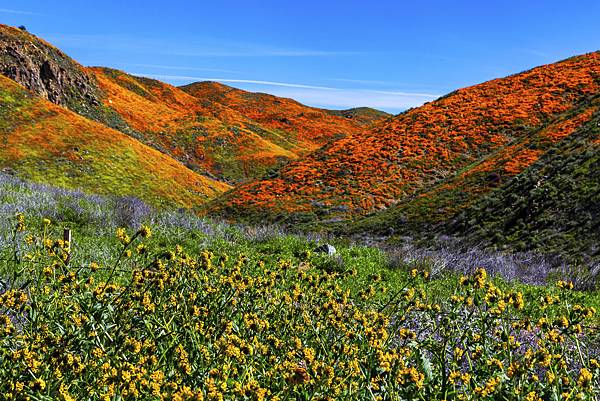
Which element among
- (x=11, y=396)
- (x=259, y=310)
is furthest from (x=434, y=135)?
(x=11, y=396)

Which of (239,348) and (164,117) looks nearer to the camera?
(239,348)

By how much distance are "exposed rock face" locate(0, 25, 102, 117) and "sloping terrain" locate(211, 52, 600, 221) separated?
1188 inches

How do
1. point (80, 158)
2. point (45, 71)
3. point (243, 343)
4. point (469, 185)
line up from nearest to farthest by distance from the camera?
A: point (243, 343) → point (469, 185) → point (80, 158) → point (45, 71)

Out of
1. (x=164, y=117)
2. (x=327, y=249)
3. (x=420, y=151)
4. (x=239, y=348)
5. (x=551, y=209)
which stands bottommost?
(x=327, y=249)

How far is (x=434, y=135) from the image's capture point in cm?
3438

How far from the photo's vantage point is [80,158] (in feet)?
119

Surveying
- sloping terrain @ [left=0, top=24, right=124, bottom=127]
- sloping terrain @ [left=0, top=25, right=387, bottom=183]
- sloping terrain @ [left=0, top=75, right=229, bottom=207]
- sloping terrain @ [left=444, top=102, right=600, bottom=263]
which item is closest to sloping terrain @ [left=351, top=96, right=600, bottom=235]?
sloping terrain @ [left=444, top=102, right=600, bottom=263]

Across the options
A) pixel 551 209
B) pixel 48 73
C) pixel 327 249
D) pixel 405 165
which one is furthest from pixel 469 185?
pixel 48 73

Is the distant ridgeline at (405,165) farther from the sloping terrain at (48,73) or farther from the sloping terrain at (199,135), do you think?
the sloping terrain at (199,135)

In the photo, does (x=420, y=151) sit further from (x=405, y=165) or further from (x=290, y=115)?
(x=290, y=115)

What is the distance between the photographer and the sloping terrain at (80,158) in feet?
111

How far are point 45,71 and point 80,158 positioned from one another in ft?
74.9

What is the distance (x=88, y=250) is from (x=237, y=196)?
2265 centimetres

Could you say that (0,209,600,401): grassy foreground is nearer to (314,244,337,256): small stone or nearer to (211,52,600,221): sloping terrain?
(314,244,337,256): small stone
